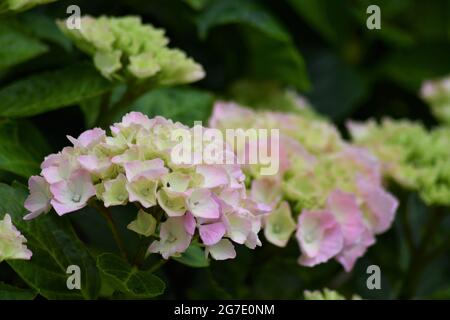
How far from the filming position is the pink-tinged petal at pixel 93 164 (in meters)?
0.71

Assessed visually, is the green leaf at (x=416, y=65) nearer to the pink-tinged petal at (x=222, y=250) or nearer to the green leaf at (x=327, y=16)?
the green leaf at (x=327, y=16)

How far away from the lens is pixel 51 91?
0.96m

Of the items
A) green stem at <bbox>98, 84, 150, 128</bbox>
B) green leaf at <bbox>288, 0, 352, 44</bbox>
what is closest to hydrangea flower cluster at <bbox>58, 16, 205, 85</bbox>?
green stem at <bbox>98, 84, 150, 128</bbox>

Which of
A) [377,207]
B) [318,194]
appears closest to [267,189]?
[318,194]

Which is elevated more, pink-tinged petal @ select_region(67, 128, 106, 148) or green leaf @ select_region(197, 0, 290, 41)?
green leaf @ select_region(197, 0, 290, 41)

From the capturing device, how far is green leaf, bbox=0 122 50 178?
87 centimetres

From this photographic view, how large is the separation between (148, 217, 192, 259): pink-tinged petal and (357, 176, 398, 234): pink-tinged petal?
0.36m

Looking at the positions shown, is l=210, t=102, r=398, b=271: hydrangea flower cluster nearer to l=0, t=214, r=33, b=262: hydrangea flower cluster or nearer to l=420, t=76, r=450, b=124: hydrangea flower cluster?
l=0, t=214, r=33, b=262: hydrangea flower cluster

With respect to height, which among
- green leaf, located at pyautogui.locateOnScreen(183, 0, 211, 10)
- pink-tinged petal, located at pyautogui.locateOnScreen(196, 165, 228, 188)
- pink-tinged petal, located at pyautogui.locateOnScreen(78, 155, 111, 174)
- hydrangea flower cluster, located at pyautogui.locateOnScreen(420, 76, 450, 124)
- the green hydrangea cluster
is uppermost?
green leaf, located at pyautogui.locateOnScreen(183, 0, 211, 10)

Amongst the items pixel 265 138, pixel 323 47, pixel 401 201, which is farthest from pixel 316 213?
pixel 323 47

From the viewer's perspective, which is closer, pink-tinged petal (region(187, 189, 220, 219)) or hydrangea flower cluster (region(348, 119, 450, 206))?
pink-tinged petal (region(187, 189, 220, 219))

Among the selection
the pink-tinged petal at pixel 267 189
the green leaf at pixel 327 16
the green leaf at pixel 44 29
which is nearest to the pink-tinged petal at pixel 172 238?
the pink-tinged petal at pixel 267 189

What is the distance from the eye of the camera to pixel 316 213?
36.5 inches
